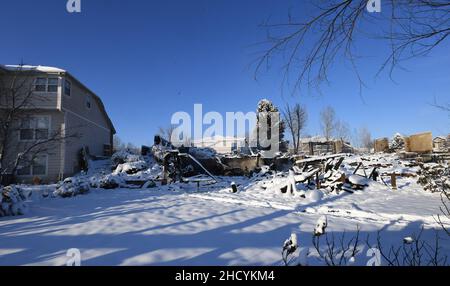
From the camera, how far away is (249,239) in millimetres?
4199

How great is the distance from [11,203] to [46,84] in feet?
48.2

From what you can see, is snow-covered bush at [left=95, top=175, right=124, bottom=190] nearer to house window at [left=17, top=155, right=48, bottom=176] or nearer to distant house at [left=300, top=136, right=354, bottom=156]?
house window at [left=17, top=155, right=48, bottom=176]

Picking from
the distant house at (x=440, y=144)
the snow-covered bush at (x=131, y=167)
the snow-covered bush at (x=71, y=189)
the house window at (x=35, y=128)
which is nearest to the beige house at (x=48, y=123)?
the house window at (x=35, y=128)

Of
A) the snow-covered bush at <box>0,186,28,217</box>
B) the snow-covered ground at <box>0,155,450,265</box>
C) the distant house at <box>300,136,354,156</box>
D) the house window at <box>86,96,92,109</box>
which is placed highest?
the house window at <box>86,96,92,109</box>

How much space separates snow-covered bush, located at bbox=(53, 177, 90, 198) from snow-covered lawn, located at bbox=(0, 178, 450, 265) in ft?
7.24

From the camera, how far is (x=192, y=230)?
473 cm

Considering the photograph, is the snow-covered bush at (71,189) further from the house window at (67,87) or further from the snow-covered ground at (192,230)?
the house window at (67,87)

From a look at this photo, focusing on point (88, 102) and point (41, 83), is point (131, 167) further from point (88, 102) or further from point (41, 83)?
point (88, 102)

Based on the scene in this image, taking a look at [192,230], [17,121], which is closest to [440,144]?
[192,230]

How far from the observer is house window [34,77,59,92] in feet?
57.0

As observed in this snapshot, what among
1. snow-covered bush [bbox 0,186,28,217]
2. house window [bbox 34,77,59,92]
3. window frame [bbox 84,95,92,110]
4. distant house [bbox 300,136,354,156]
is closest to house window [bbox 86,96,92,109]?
window frame [bbox 84,95,92,110]

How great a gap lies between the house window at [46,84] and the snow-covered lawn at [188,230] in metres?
13.6
